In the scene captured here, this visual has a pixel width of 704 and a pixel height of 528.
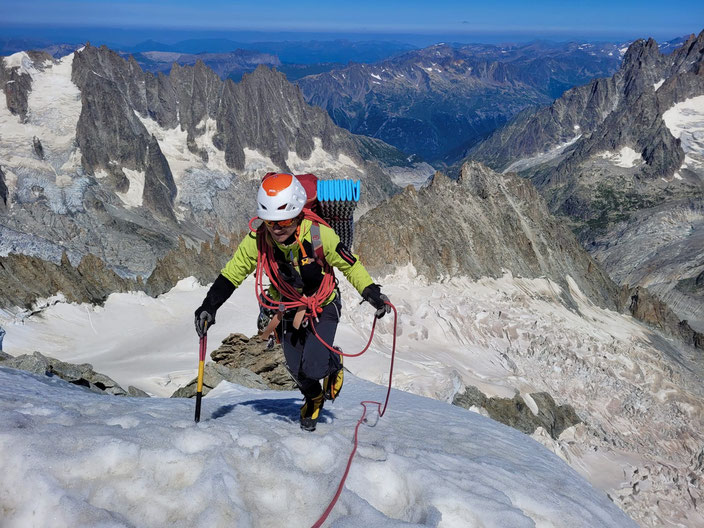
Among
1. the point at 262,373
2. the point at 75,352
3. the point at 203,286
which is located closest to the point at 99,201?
the point at 203,286

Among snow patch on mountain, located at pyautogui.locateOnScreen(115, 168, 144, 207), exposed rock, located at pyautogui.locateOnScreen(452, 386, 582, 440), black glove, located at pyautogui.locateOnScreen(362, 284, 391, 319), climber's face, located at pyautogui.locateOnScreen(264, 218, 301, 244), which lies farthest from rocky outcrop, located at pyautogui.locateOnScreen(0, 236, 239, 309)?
snow patch on mountain, located at pyautogui.locateOnScreen(115, 168, 144, 207)

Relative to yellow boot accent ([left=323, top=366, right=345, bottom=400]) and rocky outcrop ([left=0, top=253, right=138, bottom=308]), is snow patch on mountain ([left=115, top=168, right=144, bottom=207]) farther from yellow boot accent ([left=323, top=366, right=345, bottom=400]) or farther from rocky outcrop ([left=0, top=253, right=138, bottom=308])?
yellow boot accent ([left=323, top=366, right=345, bottom=400])

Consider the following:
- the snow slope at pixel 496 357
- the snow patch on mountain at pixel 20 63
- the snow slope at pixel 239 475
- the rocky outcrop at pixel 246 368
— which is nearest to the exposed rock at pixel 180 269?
the snow slope at pixel 496 357

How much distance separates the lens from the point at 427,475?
7242 mm

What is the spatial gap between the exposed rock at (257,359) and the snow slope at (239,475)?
789cm

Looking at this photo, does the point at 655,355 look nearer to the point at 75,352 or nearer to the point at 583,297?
the point at 583,297

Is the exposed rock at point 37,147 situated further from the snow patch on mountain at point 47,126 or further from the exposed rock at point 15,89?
the exposed rock at point 15,89

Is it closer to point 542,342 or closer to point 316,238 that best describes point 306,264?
point 316,238

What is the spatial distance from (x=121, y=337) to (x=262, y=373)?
13.4 metres

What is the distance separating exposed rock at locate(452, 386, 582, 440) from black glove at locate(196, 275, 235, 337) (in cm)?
1802

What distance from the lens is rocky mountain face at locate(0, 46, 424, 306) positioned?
11031 centimetres

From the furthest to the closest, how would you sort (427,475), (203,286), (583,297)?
1. (583,297)
2. (203,286)
3. (427,475)

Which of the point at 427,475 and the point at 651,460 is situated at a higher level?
the point at 427,475

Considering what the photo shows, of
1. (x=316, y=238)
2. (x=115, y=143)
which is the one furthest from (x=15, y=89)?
(x=316, y=238)
